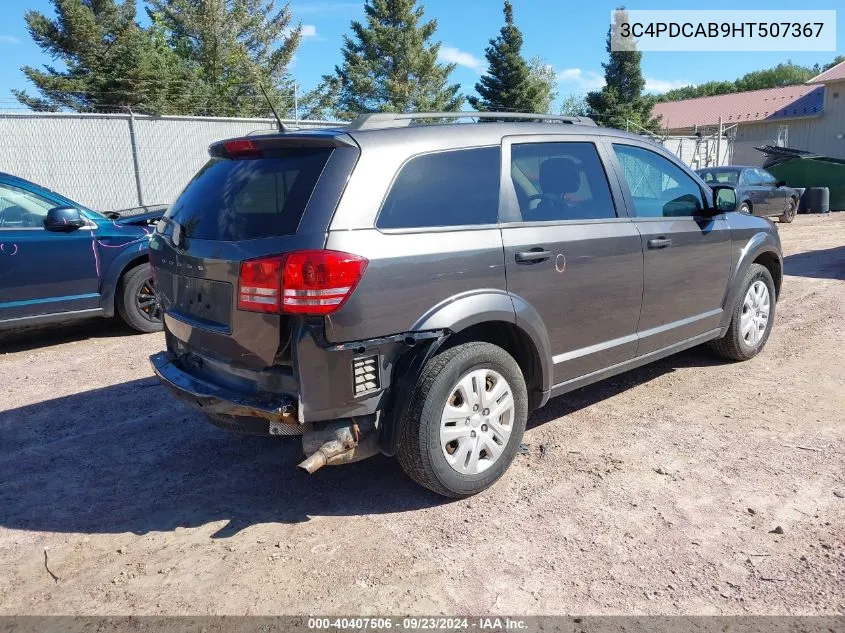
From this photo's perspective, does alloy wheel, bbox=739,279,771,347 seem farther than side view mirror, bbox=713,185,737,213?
Yes

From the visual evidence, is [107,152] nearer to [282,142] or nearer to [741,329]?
[282,142]

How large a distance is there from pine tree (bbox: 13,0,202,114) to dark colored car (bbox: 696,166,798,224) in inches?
945

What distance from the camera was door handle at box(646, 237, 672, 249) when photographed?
4366 millimetres

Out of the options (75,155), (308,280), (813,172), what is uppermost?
(75,155)

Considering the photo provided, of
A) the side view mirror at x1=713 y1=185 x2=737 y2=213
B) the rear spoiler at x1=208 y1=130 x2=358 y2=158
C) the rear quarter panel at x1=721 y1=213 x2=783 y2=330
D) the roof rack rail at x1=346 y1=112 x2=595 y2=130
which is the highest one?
the roof rack rail at x1=346 y1=112 x2=595 y2=130

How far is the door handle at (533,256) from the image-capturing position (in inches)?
141

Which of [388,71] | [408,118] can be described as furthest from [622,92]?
[408,118]

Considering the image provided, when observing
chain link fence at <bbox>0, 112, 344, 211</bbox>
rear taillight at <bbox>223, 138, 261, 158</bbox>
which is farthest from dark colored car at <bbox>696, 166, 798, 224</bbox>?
rear taillight at <bbox>223, 138, 261, 158</bbox>

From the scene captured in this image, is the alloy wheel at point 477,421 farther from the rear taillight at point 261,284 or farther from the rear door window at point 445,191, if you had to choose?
the rear taillight at point 261,284

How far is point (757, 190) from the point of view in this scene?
56.0 ft

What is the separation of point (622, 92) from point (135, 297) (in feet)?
137

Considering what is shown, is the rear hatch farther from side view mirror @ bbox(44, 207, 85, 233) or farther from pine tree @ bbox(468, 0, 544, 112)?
pine tree @ bbox(468, 0, 544, 112)

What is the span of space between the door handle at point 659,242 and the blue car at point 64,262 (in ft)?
14.4

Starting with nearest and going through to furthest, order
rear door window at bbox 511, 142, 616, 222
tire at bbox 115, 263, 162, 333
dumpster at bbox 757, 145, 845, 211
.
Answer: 1. rear door window at bbox 511, 142, 616, 222
2. tire at bbox 115, 263, 162, 333
3. dumpster at bbox 757, 145, 845, 211
